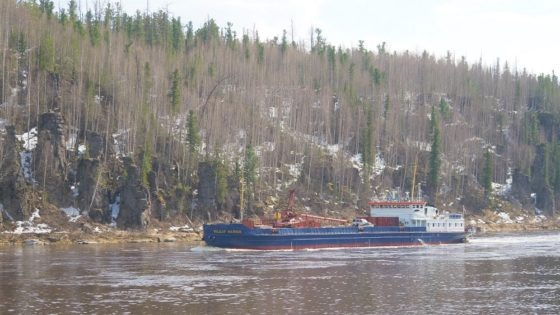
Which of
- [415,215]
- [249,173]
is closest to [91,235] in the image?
[249,173]

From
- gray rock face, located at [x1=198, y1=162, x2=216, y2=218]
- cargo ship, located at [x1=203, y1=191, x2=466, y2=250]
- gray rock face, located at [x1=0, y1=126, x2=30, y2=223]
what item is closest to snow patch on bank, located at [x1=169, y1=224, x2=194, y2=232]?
gray rock face, located at [x1=198, y1=162, x2=216, y2=218]

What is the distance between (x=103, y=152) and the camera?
120125 millimetres

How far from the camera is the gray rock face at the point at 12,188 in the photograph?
341 ft

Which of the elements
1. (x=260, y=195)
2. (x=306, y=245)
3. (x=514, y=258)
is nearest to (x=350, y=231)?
(x=306, y=245)

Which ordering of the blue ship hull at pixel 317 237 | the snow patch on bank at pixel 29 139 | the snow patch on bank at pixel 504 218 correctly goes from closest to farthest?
the blue ship hull at pixel 317 237
the snow patch on bank at pixel 29 139
the snow patch on bank at pixel 504 218

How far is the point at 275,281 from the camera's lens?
5988 centimetres

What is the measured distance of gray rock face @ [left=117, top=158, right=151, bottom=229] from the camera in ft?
364

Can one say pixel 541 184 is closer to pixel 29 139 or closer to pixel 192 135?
pixel 192 135

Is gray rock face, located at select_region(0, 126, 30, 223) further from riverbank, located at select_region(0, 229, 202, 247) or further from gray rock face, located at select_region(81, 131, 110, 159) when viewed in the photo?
gray rock face, located at select_region(81, 131, 110, 159)

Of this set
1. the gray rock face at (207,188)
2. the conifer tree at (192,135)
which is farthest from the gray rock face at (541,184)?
the conifer tree at (192,135)

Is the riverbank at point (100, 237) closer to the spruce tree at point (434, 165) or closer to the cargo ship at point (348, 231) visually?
the cargo ship at point (348, 231)

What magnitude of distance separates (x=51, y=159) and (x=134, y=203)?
14360 millimetres

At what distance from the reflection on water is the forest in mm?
26449

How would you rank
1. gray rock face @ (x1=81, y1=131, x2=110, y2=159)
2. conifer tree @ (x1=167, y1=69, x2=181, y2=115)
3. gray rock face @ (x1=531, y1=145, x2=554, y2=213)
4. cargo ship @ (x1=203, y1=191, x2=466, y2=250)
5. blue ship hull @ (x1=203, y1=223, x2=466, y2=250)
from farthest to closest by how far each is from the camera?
1. gray rock face @ (x1=531, y1=145, x2=554, y2=213)
2. conifer tree @ (x1=167, y1=69, x2=181, y2=115)
3. gray rock face @ (x1=81, y1=131, x2=110, y2=159)
4. cargo ship @ (x1=203, y1=191, x2=466, y2=250)
5. blue ship hull @ (x1=203, y1=223, x2=466, y2=250)
